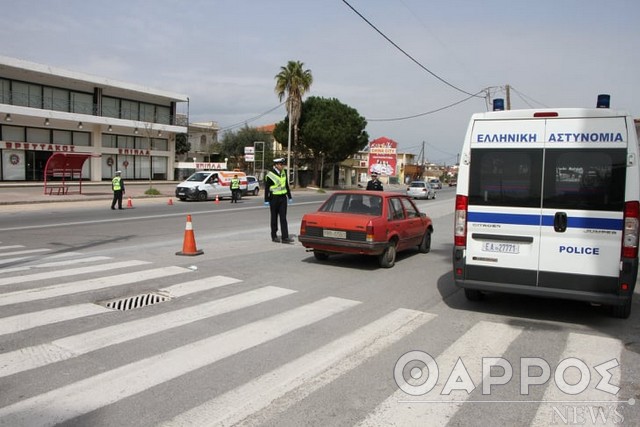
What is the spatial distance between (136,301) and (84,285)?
1.20 m

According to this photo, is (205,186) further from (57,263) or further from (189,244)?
(57,263)

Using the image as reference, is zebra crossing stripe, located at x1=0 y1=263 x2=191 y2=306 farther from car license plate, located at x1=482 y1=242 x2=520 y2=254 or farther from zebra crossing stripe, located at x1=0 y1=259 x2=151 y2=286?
car license plate, located at x1=482 y1=242 x2=520 y2=254

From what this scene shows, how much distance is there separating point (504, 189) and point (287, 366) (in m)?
3.47

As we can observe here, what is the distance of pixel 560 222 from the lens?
235 inches

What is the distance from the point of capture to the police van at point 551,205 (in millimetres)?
5711

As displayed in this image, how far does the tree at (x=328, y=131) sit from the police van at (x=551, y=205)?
4800cm

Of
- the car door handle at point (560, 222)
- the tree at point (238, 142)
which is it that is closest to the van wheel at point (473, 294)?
the car door handle at point (560, 222)

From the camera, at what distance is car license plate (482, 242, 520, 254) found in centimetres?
618

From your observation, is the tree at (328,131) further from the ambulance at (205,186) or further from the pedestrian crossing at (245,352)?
the pedestrian crossing at (245,352)

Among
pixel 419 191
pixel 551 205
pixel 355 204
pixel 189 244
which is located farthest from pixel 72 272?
pixel 419 191

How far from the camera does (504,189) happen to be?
624cm

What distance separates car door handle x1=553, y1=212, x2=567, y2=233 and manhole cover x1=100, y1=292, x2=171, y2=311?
489 cm

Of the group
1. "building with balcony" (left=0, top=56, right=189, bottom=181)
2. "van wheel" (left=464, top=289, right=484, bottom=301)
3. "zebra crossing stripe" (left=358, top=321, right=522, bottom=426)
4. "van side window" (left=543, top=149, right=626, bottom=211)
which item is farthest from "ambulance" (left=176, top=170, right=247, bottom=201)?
"zebra crossing stripe" (left=358, top=321, right=522, bottom=426)

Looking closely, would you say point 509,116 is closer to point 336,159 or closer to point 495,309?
point 495,309
